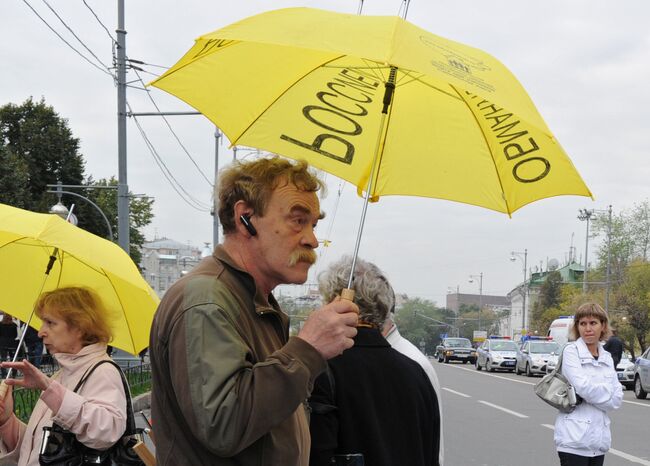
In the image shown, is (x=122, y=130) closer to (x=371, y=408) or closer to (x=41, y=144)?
(x=371, y=408)

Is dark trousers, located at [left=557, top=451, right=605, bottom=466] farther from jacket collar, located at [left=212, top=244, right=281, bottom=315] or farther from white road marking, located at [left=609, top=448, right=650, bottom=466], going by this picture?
white road marking, located at [left=609, top=448, right=650, bottom=466]

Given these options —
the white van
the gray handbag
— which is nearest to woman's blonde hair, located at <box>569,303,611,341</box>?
the gray handbag

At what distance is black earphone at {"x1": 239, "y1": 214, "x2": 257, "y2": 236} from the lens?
2.51 m

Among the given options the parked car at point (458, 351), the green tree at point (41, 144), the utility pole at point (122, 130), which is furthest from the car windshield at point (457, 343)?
the utility pole at point (122, 130)

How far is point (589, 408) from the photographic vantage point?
5.50 meters

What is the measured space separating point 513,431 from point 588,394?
9622mm

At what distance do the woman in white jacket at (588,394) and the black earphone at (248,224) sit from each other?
3.54 meters

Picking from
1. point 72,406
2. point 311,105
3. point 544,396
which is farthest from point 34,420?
point 544,396

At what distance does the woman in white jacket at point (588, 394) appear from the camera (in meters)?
5.38

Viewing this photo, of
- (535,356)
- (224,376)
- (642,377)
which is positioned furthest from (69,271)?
(535,356)

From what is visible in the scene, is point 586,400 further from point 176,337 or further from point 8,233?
point 176,337

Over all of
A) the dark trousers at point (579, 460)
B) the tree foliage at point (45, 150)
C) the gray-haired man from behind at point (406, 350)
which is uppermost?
the tree foliage at point (45, 150)

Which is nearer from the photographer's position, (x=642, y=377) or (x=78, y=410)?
(x=78, y=410)

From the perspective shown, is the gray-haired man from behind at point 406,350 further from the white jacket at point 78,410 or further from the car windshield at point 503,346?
the car windshield at point 503,346
